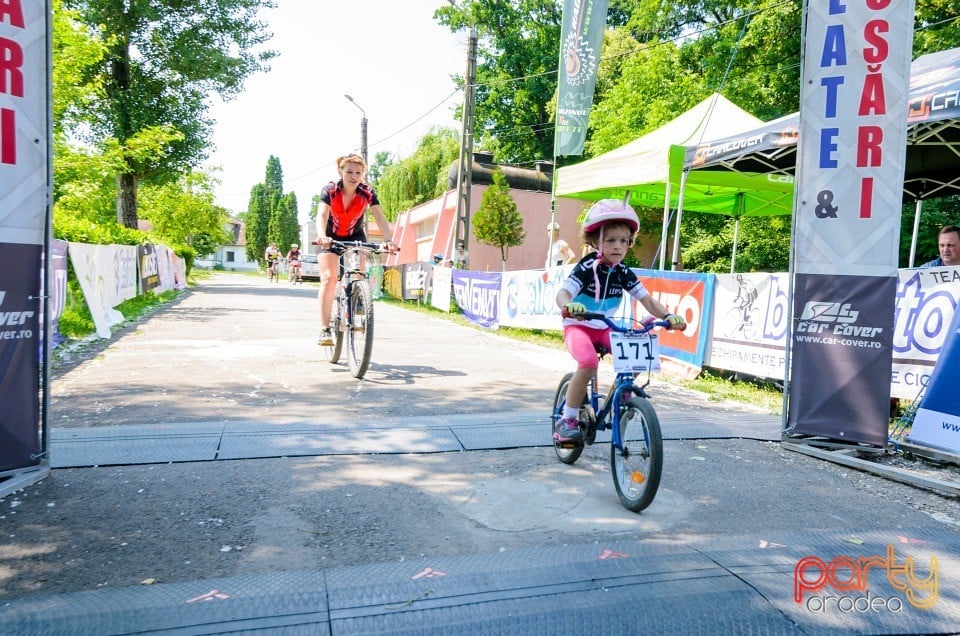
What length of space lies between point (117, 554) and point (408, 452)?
1.97 m

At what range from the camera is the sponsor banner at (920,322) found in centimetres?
582

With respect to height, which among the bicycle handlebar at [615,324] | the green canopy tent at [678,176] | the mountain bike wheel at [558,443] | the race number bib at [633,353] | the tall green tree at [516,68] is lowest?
the mountain bike wheel at [558,443]

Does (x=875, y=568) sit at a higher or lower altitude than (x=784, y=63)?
lower

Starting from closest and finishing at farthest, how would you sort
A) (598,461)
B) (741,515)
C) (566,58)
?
(741,515) → (598,461) → (566,58)

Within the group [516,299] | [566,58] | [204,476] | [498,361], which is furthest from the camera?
[566,58]

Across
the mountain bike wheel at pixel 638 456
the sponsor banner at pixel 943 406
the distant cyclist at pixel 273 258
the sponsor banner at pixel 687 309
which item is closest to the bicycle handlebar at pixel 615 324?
the mountain bike wheel at pixel 638 456

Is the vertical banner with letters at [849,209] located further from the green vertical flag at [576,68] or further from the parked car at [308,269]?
the parked car at [308,269]

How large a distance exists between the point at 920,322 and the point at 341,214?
5.76 meters

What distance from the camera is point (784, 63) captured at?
25.2 metres

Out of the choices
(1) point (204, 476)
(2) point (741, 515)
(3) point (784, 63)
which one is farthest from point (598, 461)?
(3) point (784, 63)

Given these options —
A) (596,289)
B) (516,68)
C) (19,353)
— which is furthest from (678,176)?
(516,68)

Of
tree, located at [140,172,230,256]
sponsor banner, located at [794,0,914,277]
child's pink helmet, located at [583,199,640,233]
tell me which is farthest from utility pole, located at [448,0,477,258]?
tree, located at [140,172,230,256]

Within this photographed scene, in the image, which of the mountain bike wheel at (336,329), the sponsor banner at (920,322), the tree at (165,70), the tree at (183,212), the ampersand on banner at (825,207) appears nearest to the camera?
the ampersand on banner at (825,207)

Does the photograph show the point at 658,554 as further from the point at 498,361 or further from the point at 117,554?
the point at 498,361
